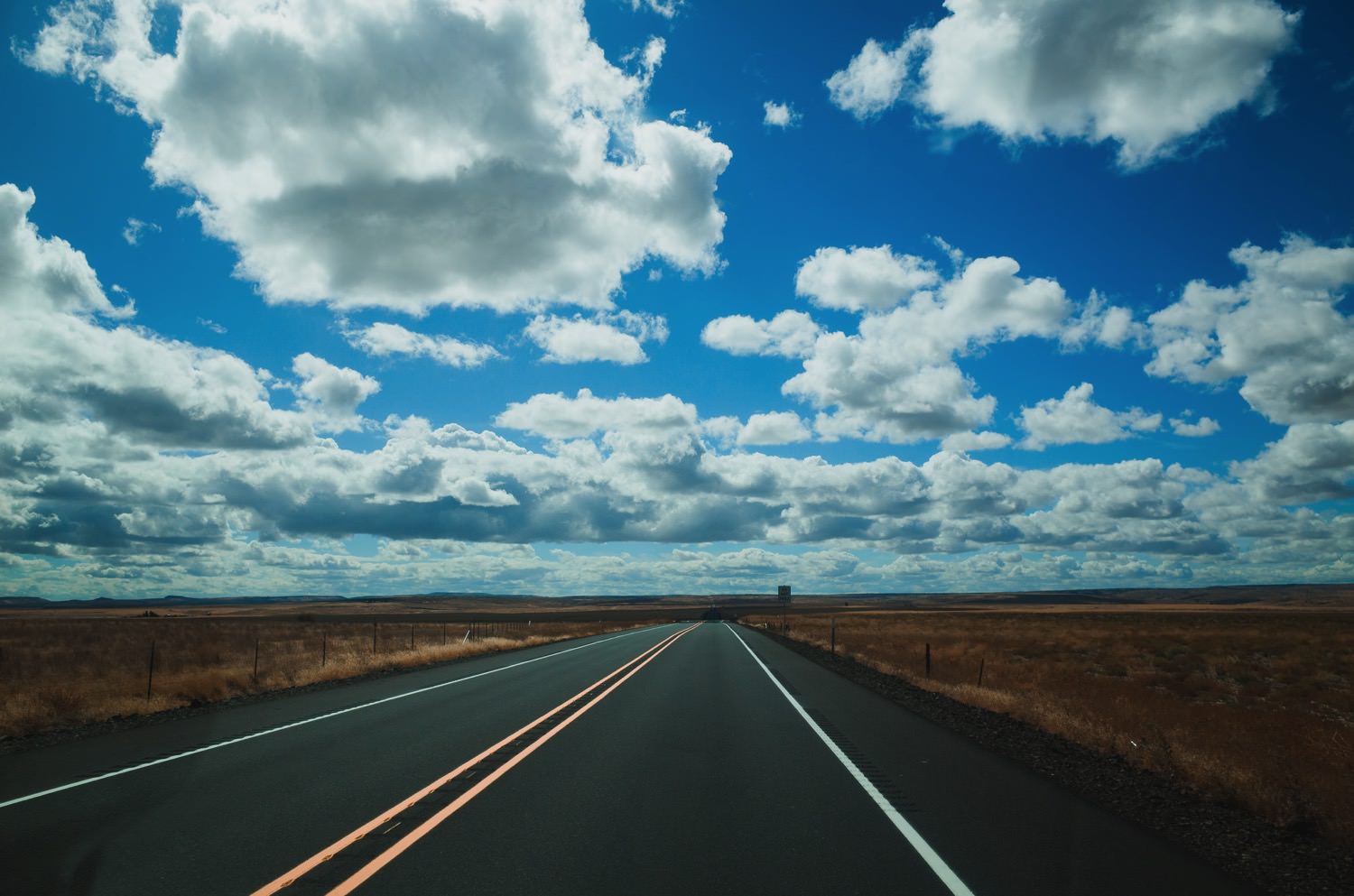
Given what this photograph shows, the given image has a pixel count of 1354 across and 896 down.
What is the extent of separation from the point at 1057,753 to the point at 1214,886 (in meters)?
6.12

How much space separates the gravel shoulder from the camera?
6.14 meters

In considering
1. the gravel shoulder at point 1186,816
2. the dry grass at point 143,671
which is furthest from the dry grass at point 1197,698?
the dry grass at point 143,671

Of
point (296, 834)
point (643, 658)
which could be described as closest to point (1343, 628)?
point (643, 658)

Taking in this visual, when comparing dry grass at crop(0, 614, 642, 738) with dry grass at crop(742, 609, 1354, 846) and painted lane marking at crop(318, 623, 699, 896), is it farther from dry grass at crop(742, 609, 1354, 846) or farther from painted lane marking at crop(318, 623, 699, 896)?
dry grass at crop(742, 609, 1354, 846)

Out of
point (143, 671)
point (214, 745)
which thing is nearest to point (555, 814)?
point (214, 745)

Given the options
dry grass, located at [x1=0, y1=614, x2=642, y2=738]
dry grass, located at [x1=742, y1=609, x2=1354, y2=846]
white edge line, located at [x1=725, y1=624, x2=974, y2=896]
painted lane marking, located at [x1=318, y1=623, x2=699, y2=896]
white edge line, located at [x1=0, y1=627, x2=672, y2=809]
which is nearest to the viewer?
painted lane marking, located at [x1=318, y1=623, x2=699, y2=896]

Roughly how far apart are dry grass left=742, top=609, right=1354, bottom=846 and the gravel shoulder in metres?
0.29

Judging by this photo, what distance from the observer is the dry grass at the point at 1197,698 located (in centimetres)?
900

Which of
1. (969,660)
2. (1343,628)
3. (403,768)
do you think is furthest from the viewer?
(1343,628)

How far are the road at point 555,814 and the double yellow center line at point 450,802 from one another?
28 mm

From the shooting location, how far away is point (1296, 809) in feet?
25.2

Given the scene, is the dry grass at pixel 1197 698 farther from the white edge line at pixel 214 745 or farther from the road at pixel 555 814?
the white edge line at pixel 214 745

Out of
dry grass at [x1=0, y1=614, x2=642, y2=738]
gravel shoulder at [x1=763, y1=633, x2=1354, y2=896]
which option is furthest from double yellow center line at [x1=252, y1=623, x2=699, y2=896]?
dry grass at [x1=0, y1=614, x2=642, y2=738]

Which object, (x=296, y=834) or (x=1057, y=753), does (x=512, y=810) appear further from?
(x=1057, y=753)
